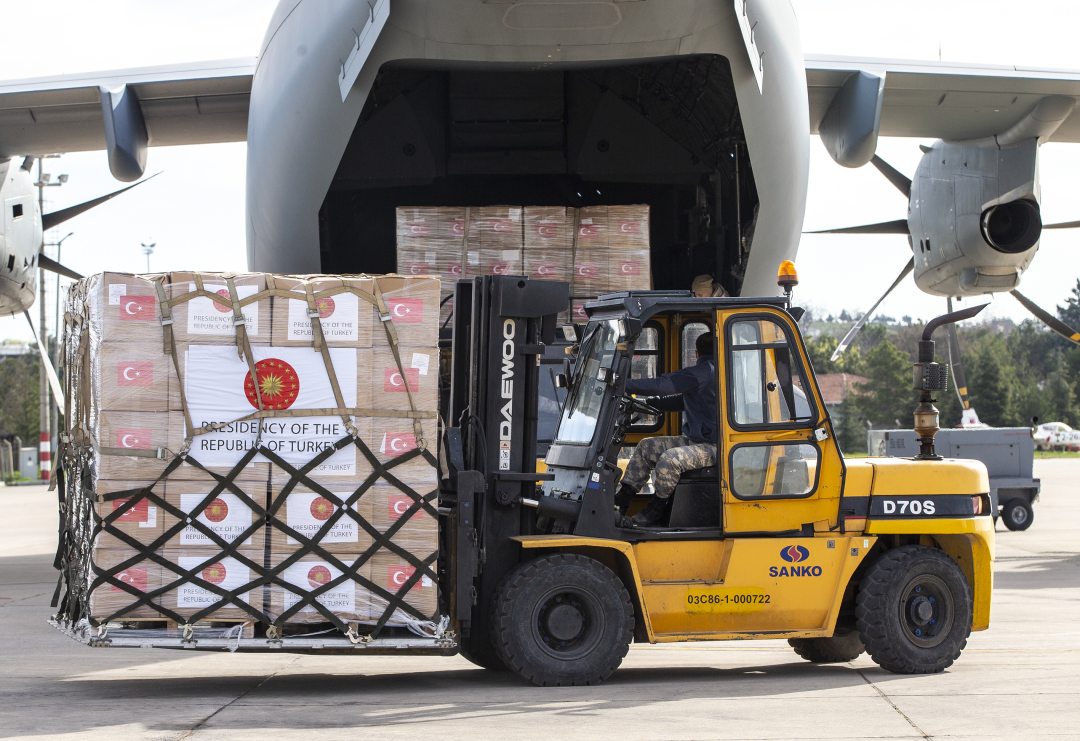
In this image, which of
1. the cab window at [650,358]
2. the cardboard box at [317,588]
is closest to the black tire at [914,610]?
the cab window at [650,358]

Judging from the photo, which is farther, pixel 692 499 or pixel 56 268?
pixel 56 268

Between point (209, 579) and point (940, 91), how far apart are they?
949 centimetres

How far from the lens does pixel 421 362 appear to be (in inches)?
253

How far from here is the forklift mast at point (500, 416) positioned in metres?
6.76

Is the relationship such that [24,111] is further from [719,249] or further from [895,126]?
[895,126]

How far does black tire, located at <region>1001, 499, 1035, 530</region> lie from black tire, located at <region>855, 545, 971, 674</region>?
41.5 feet

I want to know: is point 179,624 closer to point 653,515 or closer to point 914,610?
point 653,515

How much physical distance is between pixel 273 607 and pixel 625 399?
2.09 meters

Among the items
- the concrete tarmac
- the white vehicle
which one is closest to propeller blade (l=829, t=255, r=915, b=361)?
the concrete tarmac

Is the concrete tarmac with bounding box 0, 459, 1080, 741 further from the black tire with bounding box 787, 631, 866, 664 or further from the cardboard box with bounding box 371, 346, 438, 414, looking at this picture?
the cardboard box with bounding box 371, 346, 438, 414

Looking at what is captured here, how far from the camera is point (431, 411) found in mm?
6414

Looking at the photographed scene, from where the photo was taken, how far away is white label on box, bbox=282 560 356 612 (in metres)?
6.21

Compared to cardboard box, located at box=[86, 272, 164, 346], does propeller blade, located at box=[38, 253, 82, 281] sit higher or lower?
higher

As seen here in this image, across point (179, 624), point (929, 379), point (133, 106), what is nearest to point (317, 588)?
point (179, 624)
